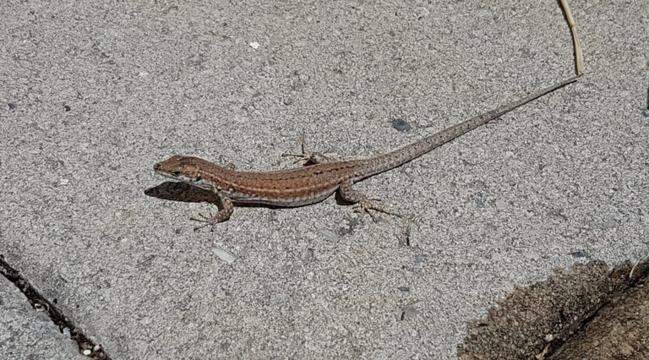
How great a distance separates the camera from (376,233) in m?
3.53

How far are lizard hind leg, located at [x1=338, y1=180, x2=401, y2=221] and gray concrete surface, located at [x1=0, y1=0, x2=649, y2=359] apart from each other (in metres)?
0.08

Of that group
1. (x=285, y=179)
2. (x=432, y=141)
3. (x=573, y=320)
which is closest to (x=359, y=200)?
(x=285, y=179)

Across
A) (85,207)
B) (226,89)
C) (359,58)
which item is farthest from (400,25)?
Result: (85,207)

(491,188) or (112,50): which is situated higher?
(112,50)

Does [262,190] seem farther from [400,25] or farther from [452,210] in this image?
[400,25]

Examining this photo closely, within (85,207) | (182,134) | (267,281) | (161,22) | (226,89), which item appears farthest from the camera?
(161,22)

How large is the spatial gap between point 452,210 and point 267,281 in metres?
1.05

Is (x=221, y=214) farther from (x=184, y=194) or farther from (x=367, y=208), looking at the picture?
(x=367, y=208)

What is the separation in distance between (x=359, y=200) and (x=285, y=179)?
1.34 feet

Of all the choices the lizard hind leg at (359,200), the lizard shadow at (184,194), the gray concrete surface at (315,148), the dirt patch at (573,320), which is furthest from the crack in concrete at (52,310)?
the dirt patch at (573,320)

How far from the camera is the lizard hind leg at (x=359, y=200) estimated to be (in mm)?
3592

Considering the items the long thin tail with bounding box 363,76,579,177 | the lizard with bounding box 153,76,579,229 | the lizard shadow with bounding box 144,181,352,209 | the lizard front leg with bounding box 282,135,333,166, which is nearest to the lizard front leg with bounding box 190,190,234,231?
the lizard with bounding box 153,76,579,229

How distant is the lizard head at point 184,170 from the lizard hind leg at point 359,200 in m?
0.71

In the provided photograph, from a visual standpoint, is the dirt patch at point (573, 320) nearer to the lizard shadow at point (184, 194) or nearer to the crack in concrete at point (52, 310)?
the lizard shadow at point (184, 194)
